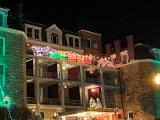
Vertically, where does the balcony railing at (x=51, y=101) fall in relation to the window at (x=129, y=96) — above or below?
below

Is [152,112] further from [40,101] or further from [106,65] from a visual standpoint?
[40,101]

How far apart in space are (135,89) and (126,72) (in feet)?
9.53

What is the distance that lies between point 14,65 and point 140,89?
18.3 m

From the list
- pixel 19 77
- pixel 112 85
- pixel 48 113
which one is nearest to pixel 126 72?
pixel 112 85

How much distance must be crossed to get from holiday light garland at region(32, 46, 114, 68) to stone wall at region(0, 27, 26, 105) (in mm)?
4755

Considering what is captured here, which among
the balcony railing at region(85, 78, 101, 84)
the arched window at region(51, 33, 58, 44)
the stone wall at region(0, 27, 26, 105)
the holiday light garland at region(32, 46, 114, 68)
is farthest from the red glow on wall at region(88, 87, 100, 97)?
the stone wall at region(0, 27, 26, 105)

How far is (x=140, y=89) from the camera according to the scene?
4969cm

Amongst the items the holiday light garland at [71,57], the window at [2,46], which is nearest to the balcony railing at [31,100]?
the holiday light garland at [71,57]

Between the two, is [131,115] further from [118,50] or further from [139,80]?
[118,50]

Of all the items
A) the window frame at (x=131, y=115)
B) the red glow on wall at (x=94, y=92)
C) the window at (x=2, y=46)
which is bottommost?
the window frame at (x=131, y=115)

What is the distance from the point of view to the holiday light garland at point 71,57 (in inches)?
1786

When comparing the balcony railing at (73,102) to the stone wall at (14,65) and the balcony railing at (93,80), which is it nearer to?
the balcony railing at (93,80)

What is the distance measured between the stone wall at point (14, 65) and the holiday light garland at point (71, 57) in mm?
4755

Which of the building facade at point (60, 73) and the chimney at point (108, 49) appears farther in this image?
the chimney at point (108, 49)
